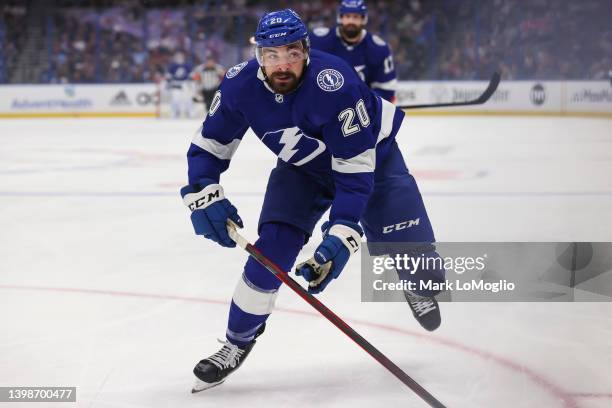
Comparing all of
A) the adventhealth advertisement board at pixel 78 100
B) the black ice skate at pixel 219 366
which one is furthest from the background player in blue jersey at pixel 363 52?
the adventhealth advertisement board at pixel 78 100

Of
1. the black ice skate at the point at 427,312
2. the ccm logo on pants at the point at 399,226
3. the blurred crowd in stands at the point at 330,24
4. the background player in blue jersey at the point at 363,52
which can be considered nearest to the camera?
the ccm logo on pants at the point at 399,226

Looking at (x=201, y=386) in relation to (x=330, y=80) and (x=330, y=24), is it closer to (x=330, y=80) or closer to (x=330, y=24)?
(x=330, y=80)

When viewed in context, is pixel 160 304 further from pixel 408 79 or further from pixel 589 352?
pixel 408 79

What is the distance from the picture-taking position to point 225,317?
133 inches

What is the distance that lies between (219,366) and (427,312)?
80 cm

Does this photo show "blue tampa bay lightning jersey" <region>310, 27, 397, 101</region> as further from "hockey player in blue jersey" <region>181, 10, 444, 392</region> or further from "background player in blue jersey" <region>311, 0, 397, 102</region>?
"hockey player in blue jersey" <region>181, 10, 444, 392</region>

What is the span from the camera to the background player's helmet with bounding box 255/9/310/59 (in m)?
2.41

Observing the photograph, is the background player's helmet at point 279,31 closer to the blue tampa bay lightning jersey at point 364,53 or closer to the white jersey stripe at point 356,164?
the white jersey stripe at point 356,164

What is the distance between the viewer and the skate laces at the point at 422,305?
305cm

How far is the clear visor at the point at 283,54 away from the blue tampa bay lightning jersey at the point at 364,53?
3.03m

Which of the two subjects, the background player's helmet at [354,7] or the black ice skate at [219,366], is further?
the background player's helmet at [354,7]

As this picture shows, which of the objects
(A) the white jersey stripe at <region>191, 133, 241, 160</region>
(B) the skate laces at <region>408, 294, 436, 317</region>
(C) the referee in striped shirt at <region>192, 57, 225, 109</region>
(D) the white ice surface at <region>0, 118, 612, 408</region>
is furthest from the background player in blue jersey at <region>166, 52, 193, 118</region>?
(A) the white jersey stripe at <region>191, 133, 241, 160</region>

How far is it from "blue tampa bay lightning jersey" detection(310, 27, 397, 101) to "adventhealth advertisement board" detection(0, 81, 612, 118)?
941cm

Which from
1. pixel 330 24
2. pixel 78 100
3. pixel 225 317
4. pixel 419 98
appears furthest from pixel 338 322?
pixel 330 24
